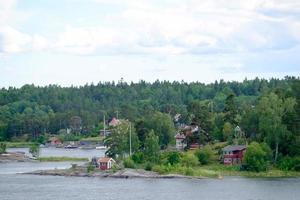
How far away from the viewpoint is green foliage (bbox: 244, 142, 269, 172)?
211ft

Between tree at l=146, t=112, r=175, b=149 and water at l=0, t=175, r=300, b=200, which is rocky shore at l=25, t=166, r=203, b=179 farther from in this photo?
tree at l=146, t=112, r=175, b=149

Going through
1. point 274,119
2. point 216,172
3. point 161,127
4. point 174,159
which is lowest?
point 216,172

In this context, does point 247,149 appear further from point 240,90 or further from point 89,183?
point 240,90

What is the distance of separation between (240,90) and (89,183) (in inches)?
4099

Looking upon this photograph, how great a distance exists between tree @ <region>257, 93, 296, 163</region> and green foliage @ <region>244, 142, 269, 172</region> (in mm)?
1925

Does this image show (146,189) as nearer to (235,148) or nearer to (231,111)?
(235,148)

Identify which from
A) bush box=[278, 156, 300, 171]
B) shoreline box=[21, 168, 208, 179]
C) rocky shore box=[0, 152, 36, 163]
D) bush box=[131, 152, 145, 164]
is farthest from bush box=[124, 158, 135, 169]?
rocky shore box=[0, 152, 36, 163]

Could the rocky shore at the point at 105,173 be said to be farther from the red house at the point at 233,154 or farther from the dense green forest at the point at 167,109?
the dense green forest at the point at 167,109

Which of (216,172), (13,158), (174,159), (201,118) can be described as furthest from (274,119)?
(13,158)

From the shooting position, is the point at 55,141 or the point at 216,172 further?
the point at 55,141

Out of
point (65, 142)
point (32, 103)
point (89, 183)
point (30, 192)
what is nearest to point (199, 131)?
point (89, 183)

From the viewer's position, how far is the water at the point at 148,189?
169 ft

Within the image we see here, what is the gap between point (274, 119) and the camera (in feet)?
216

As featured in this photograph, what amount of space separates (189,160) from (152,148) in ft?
12.0
